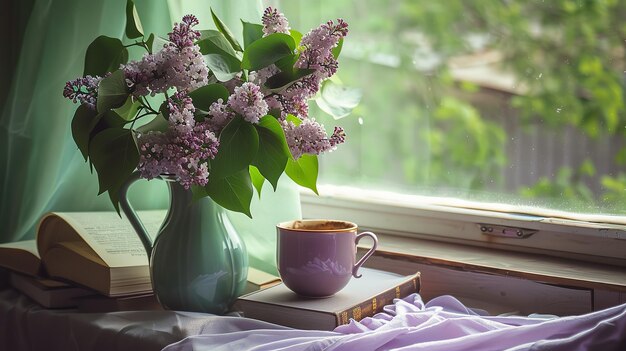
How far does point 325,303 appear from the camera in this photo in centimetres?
95

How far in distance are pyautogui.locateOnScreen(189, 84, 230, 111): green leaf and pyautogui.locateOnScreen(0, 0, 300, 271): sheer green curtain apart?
0.38 m

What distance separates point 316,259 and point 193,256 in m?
0.16

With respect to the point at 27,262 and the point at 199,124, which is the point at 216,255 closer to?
the point at 199,124

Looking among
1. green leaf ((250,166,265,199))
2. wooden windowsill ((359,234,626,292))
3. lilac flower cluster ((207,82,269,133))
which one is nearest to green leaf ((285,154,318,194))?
green leaf ((250,166,265,199))

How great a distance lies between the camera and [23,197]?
1307mm

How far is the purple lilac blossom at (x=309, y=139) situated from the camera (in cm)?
91

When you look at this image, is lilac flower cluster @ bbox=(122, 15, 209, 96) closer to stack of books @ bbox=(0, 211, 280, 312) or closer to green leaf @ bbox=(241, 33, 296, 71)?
green leaf @ bbox=(241, 33, 296, 71)

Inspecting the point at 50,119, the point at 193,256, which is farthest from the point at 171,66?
the point at 50,119

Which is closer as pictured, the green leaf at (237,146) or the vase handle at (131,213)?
the green leaf at (237,146)

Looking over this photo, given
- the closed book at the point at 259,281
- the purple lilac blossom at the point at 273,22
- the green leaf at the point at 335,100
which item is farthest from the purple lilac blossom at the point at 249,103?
the closed book at the point at 259,281

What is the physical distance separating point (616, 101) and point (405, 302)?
44 centimetres

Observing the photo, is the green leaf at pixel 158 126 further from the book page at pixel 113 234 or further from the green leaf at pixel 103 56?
the book page at pixel 113 234

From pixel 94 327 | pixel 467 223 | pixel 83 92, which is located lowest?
pixel 94 327

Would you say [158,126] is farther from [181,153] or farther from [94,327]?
[94,327]
